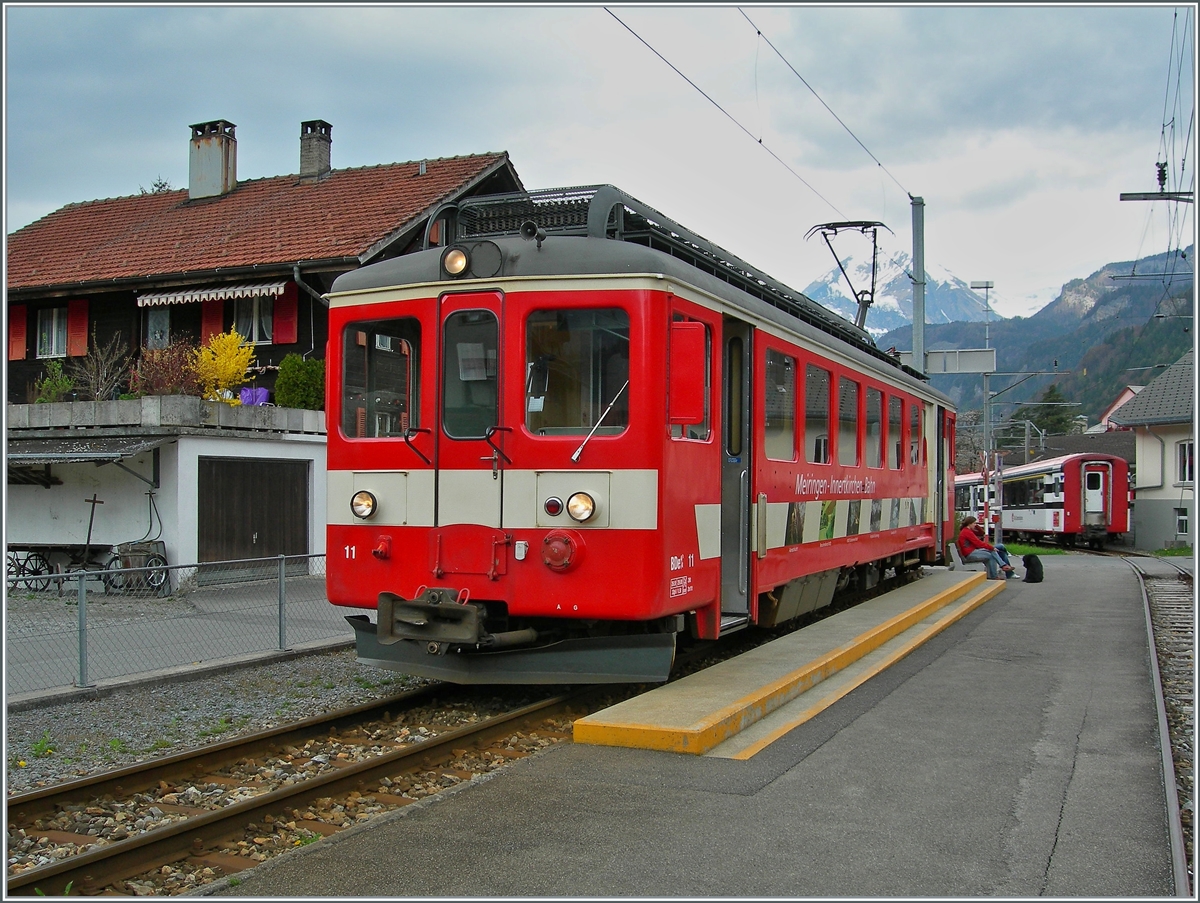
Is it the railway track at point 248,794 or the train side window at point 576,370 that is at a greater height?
the train side window at point 576,370

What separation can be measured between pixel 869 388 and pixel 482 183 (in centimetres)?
1252

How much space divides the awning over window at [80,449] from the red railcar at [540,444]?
8.13 meters

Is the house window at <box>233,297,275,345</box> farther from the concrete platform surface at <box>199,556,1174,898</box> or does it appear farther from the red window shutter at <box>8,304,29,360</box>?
the concrete platform surface at <box>199,556,1174,898</box>

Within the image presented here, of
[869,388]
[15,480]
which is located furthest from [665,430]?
[15,480]

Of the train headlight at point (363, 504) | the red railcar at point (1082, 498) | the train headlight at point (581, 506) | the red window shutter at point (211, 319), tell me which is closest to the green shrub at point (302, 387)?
the red window shutter at point (211, 319)

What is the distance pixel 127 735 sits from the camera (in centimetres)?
743

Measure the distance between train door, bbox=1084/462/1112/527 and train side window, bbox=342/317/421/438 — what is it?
120ft

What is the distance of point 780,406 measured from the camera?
374 inches

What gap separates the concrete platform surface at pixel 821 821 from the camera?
4375mm

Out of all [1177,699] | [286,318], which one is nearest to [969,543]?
[1177,699]

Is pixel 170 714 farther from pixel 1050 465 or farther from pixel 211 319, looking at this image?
pixel 1050 465

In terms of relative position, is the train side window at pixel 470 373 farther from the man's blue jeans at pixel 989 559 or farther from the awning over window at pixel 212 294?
the man's blue jeans at pixel 989 559

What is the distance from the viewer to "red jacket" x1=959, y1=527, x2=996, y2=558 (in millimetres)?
20172

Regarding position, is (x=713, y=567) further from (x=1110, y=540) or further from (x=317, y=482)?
(x=1110, y=540)
